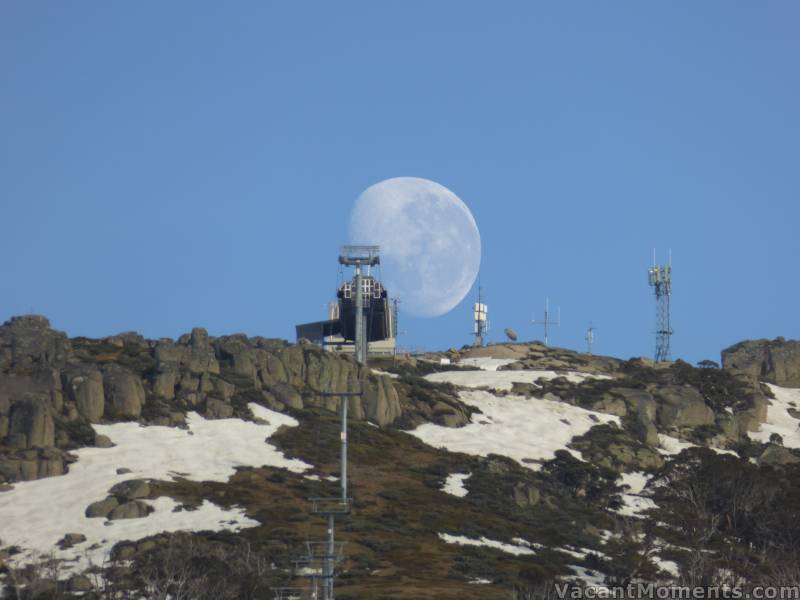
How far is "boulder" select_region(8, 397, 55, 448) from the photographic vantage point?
4154 inches

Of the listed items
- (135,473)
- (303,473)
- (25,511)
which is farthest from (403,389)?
(25,511)

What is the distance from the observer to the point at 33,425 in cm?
10594

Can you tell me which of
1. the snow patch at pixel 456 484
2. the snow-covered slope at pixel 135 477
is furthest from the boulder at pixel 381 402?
the snow patch at pixel 456 484

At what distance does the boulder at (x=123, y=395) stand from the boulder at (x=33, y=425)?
9822mm

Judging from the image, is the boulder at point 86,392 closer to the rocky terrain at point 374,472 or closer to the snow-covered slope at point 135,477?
the rocky terrain at point 374,472

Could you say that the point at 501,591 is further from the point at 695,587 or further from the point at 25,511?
the point at 25,511

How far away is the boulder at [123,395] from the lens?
383 feet

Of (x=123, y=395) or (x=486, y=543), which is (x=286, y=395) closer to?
(x=123, y=395)

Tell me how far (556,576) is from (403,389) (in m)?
55.2

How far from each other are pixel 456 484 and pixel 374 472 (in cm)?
607

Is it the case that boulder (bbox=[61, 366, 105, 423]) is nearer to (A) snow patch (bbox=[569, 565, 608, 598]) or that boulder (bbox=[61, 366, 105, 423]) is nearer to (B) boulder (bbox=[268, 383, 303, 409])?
(B) boulder (bbox=[268, 383, 303, 409])

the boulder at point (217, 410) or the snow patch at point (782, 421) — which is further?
the snow patch at point (782, 421)

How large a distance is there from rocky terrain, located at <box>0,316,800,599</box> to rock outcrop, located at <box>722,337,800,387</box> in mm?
10009

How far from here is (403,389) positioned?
141m
